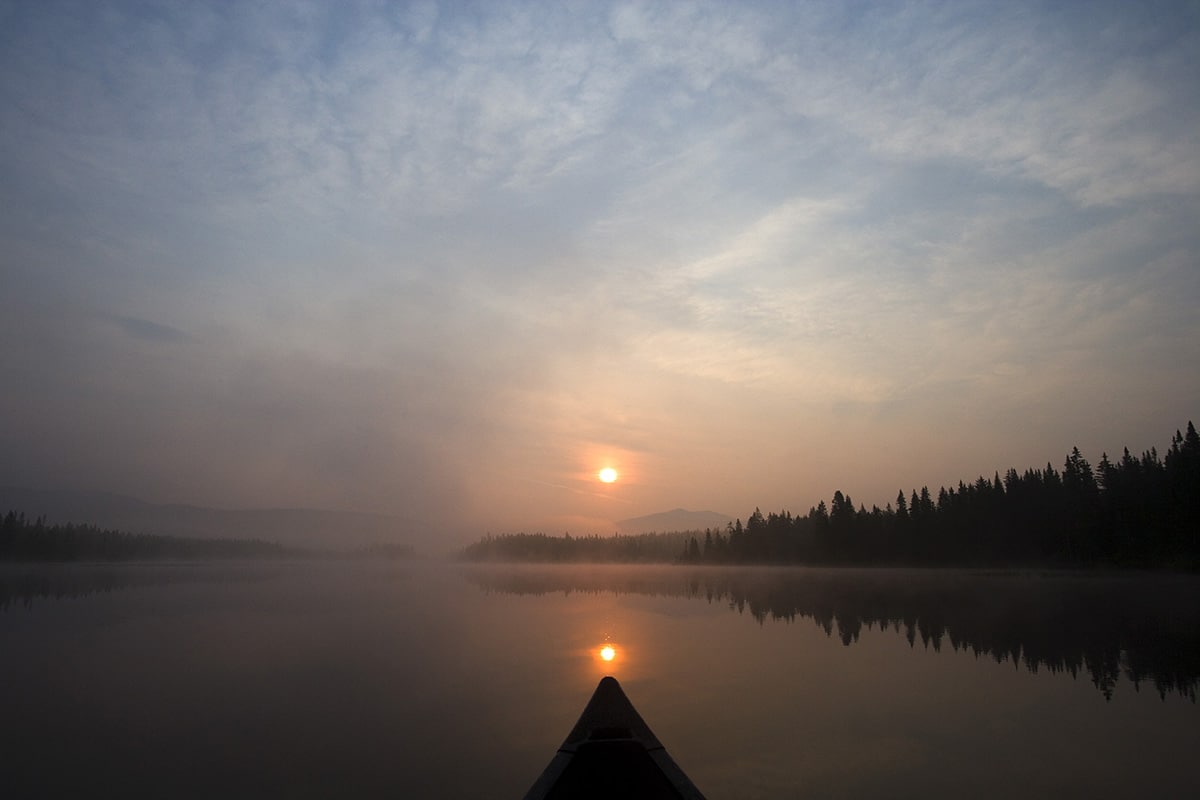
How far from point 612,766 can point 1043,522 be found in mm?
86477

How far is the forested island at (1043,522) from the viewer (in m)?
61.9

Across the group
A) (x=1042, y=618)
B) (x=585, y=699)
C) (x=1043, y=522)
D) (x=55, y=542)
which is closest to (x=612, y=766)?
(x=585, y=699)

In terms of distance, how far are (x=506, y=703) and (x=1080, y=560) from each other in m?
79.7

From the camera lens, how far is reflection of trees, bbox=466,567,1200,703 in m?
20.7

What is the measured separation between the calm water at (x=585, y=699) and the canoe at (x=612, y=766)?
7.41ft

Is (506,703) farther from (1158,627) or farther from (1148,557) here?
(1148,557)

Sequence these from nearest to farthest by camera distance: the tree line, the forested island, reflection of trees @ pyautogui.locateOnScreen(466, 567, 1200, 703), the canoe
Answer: the canoe, reflection of trees @ pyautogui.locateOnScreen(466, 567, 1200, 703), the forested island, the tree line

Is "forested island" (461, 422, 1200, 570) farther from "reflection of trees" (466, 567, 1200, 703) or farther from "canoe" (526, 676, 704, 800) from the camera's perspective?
"canoe" (526, 676, 704, 800)

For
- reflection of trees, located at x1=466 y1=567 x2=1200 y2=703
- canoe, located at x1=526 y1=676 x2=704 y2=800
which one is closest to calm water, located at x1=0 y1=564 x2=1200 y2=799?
reflection of trees, located at x1=466 y1=567 x2=1200 y2=703

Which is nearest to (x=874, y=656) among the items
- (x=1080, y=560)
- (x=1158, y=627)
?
(x=1158, y=627)

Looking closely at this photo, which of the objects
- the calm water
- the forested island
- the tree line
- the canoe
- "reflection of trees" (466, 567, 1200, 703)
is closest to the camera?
the canoe

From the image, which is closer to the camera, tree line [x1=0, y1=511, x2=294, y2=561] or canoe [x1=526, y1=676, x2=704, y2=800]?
canoe [x1=526, y1=676, x2=704, y2=800]

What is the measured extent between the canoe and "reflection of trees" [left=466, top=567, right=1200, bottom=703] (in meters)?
15.1

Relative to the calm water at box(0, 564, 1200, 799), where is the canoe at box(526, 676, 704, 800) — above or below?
above
